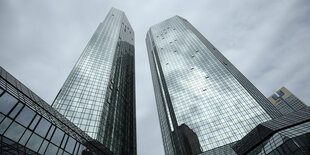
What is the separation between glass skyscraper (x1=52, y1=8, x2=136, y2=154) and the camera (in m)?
56.0

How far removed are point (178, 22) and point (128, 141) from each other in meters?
127

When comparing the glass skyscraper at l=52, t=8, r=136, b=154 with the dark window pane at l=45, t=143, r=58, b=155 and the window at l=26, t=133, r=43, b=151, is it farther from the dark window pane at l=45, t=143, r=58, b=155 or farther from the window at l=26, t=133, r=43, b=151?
the window at l=26, t=133, r=43, b=151

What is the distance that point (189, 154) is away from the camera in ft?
210

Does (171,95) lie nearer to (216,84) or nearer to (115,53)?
(216,84)

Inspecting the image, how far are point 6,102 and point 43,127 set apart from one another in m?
4.90

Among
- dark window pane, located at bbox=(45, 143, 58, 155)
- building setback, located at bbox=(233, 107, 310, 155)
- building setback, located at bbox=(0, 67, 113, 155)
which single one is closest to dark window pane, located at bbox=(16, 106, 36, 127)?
building setback, located at bbox=(0, 67, 113, 155)

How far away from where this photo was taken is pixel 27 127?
674 inches

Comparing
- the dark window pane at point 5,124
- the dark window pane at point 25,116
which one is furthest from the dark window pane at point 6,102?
the dark window pane at point 25,116

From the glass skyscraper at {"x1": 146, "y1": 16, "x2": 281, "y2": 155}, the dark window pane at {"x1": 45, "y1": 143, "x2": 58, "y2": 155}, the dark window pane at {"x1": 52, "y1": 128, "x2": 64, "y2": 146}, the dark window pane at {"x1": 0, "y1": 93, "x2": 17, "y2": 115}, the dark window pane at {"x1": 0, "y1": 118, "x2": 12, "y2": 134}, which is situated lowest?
the dark window pane at {"x1": 45, "y1": 143, "x2": 58, "y2": 155}

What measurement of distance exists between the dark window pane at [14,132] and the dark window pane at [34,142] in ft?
4.08

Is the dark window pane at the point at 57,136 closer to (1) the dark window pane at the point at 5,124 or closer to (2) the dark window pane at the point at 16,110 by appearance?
(2) the dark window pane at the point at 16,110

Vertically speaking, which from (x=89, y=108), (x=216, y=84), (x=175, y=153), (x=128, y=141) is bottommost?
(x=175, y=153)

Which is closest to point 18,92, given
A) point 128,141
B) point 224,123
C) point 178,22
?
point 128,141

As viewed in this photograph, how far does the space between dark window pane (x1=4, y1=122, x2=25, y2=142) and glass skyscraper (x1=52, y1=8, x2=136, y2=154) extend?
3663cm
